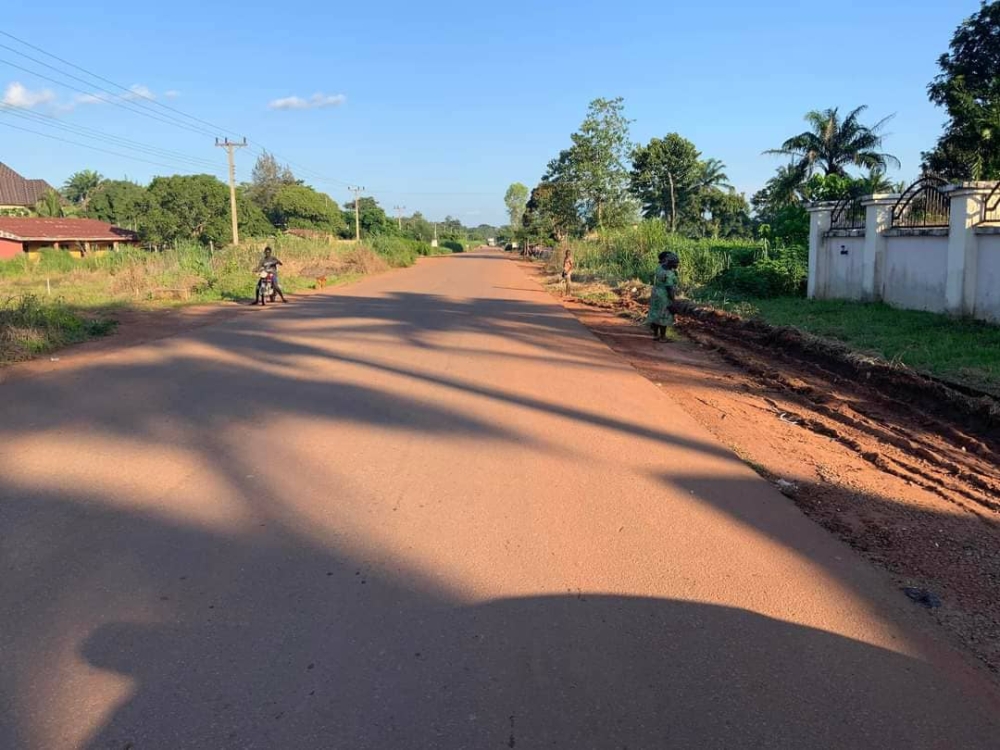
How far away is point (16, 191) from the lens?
253ft

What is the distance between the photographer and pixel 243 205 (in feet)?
200

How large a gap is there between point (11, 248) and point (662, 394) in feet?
160

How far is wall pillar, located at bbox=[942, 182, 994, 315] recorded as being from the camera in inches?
465

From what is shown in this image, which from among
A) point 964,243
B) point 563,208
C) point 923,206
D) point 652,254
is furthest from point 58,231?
point 964,243

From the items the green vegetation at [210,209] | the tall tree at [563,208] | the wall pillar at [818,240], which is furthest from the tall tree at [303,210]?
the wall pillar at [818,240]

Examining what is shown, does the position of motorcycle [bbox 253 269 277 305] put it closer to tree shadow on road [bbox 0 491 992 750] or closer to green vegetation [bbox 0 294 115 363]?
green vegetation [bbox 0 294 115 363]

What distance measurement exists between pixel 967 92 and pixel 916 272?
80.2ft

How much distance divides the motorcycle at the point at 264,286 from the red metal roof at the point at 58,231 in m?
33.3

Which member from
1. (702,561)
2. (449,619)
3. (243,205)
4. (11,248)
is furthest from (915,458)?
(243,205)

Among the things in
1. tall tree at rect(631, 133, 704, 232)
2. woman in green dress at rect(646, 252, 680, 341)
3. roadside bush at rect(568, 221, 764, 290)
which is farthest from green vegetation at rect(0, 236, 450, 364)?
tall tree at rect(631, 133, 704, 232)

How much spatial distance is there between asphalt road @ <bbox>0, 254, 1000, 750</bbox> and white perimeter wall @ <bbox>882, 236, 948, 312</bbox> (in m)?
8.05

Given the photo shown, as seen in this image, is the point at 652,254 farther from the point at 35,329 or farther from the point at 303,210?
the point at 303,210

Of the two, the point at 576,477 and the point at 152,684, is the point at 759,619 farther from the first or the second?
the point at 152,684

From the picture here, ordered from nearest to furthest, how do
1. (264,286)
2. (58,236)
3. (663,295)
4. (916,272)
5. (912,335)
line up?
1. (912,335)
2. (663,295)
3. (916,272)
4. (264,286)
5. (58,236)
